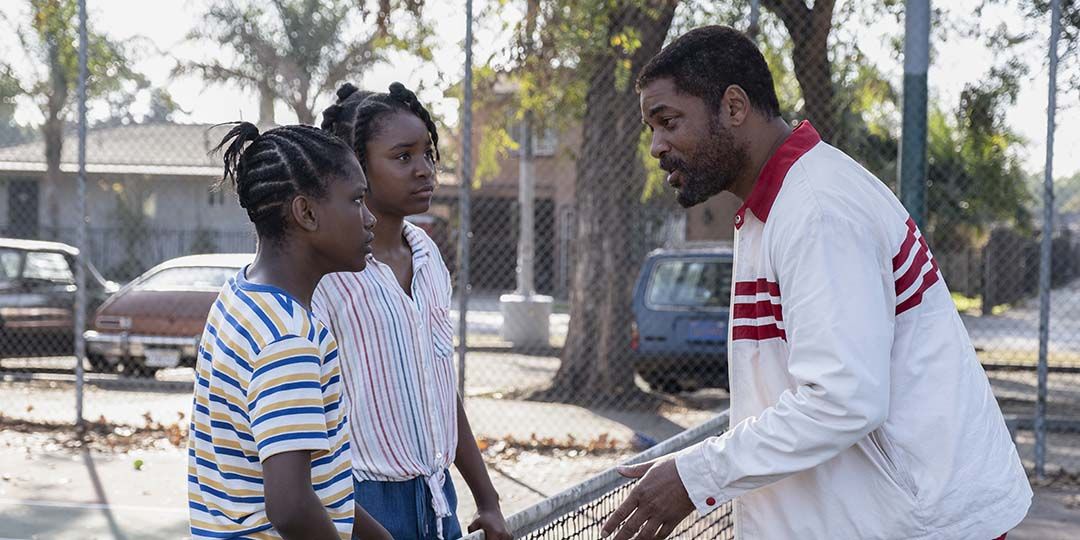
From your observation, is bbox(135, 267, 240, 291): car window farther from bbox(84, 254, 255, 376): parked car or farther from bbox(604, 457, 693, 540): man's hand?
bbox(604, 457, 693, 540): man's hand

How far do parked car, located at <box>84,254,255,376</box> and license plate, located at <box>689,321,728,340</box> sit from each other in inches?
194

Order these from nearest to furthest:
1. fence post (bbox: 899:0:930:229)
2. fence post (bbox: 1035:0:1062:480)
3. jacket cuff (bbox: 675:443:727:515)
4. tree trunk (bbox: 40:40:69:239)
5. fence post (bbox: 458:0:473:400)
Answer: jacket cuff (bbox: 675:443:727:515), fence post (bbox: 899:0:930:229), fence post (bbox: 1035:0:1062:480), fence post (bbox: 458:0:473:400), tree trunk (bbox: 40:40:69:239)

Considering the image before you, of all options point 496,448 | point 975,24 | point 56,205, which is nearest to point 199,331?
point 496,448

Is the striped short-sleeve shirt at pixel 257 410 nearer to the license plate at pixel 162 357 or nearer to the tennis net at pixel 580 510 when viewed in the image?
the tennis net at pixel 580 510

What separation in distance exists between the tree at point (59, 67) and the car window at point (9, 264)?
1164 millimetres

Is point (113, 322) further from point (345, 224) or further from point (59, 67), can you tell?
point (345, 224)

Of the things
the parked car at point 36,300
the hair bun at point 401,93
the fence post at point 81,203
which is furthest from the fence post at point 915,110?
the parked car at point 36,300

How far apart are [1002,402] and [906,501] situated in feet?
37.9

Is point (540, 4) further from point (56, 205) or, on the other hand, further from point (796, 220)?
point (56, 205)

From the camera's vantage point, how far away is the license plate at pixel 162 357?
1319cm

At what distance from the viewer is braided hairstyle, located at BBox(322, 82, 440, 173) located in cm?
321

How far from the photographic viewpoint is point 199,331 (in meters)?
13.1

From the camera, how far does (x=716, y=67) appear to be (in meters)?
2.52

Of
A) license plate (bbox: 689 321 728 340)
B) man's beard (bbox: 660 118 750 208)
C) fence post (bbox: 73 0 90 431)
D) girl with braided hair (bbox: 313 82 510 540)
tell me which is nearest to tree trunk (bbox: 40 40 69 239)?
fence post (bbox: 73 0 90 431)
